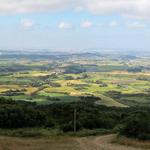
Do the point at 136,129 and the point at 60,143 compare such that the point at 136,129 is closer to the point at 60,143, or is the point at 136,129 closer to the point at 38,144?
the point at 60,143

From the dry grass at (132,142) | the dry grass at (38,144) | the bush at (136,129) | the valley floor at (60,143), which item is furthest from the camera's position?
the bush at (136,129)

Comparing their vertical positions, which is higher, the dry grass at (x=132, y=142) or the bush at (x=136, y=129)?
the bush at (x=136, y=129)

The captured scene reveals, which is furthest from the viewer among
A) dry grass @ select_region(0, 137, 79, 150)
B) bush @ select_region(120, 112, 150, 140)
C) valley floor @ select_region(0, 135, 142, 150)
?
bush @ select_region(120, 112, 150, 140)

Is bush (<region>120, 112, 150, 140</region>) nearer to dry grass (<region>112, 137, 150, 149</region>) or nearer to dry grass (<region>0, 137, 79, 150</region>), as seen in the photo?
dry grass (<region>112, 137, 150, 149</region>)

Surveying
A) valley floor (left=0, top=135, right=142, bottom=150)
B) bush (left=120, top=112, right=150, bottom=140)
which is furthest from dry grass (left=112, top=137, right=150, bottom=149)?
bush (left=120, top=112, right=150, bottom=140)

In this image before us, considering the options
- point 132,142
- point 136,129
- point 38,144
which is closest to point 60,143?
point 38,144

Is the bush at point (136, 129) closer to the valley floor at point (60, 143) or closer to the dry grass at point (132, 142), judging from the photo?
the dry grass at point (132, 142)

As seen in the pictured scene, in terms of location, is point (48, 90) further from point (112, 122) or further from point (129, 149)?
point (129, 149)

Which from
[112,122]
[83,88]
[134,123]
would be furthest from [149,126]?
[83,88]

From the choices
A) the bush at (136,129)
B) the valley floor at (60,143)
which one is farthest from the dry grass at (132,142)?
the bush at (136,129)
